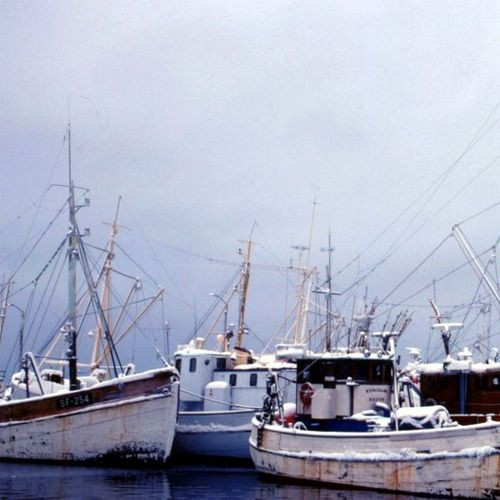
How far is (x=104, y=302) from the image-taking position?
133ft

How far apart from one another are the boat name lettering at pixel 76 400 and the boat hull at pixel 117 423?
0.04 m

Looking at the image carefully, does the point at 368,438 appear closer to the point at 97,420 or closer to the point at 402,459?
the point at 402,459

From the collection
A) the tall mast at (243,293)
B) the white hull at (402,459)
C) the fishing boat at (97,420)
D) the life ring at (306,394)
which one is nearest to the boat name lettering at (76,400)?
the fishing boat at (97,420)

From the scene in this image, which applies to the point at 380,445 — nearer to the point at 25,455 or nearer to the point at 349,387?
the point at 349,387

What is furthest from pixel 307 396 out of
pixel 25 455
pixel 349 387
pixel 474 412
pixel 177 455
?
pixel 25 455

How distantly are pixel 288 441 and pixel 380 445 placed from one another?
3631 millimetres

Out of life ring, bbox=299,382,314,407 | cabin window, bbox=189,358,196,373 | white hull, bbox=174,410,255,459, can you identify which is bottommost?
white hull, bbox=174,410,255,459

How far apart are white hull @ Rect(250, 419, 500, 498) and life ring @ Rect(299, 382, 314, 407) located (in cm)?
143

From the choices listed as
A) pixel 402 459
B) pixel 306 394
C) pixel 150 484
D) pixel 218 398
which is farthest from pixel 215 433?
pixel 402 459

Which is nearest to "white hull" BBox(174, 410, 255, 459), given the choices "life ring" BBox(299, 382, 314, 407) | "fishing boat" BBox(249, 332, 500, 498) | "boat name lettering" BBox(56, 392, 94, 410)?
"boat name lettering" BBox(56, 392, 94, 410)

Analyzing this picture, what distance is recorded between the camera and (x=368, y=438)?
2253 cm

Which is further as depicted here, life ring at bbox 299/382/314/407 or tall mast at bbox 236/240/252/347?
tall mast at bbox 236/240/252/347

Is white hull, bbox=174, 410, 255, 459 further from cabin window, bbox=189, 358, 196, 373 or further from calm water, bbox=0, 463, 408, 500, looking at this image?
cabin window, bbox=189, 358, 196, 373

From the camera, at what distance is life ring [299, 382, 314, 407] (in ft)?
87.4
